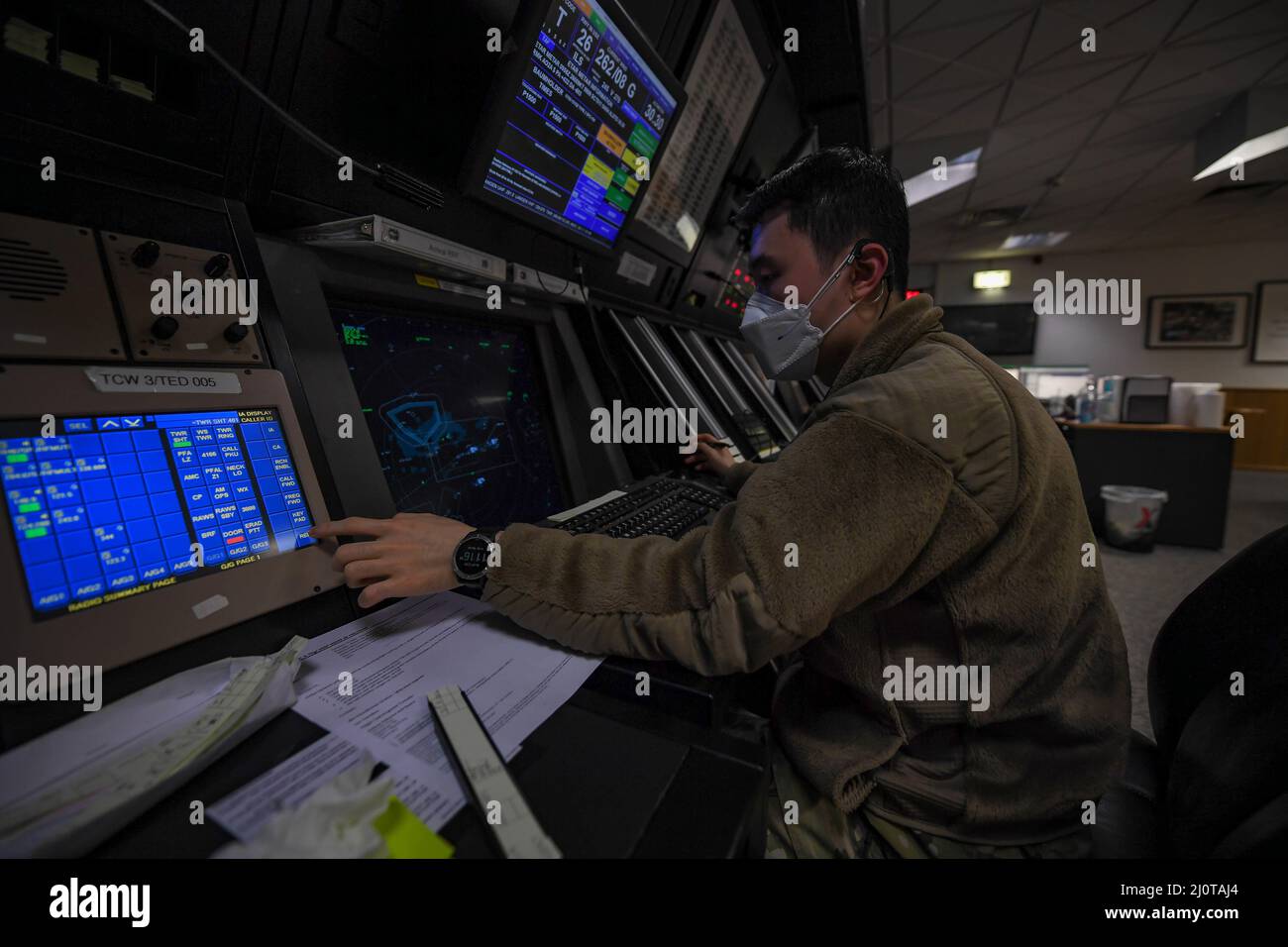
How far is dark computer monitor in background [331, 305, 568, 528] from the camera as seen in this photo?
88 cm

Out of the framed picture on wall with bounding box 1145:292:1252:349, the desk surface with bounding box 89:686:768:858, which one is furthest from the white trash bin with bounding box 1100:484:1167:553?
the framed picture on wall with bounding box 1145:292:1252:349

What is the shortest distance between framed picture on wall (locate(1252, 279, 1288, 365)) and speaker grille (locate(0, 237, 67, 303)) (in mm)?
10724

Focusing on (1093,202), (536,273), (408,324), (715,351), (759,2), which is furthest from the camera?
(1093,202)

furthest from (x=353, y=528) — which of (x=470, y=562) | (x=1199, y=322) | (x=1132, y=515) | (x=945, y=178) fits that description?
(x=1199, y=322)

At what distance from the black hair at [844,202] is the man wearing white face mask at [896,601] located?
8.5 inches

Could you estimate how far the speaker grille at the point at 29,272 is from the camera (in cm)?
52

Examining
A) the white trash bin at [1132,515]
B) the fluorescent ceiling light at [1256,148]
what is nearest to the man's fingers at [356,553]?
the white trash bin at [1132,515]

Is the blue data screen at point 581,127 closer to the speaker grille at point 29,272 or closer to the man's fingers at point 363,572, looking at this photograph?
the speaker grille at point 29,272

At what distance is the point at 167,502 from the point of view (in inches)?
Result: 22.5

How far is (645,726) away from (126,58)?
999 millimetres

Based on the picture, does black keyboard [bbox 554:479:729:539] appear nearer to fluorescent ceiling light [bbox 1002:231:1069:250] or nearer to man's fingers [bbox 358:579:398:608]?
man's fingers [bbox 358:579:398:608]

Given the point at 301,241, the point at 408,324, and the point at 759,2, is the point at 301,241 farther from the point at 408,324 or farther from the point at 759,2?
the point at 759,2
